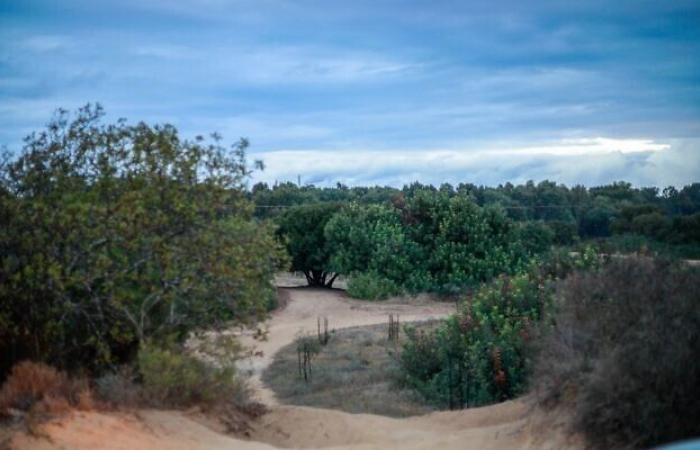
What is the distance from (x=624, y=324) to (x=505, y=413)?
333 centimetres

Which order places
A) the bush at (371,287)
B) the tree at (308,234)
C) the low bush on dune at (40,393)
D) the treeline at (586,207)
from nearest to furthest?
the low bush on dune at (40,393) → the treeline at (586,207) → the bush at (371,287) → the tree at (308,234)

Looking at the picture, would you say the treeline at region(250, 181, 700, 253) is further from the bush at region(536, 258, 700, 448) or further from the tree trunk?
the bush at region(536, 258, 700, 448)

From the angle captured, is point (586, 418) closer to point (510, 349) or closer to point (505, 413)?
point (505, 413)

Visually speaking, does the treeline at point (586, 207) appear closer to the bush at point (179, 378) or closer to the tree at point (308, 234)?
the tree at point (308, 234)

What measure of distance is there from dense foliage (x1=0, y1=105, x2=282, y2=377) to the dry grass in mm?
4129

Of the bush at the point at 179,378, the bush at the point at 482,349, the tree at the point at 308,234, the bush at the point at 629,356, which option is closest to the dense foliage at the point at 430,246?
the tree at the point at 308,234

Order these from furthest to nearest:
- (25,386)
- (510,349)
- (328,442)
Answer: (510,349) < (328,442) < (25,386)

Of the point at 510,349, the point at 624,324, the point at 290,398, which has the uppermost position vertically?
the point at 624,324

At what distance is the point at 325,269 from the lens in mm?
35906

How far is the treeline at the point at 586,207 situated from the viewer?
28816 millimetres

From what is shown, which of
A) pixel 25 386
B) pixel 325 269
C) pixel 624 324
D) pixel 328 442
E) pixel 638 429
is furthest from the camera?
pixel 325 269

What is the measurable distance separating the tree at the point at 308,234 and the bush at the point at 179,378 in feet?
77.2

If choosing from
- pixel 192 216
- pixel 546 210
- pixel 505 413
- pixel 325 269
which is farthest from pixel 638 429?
pixel 546 210

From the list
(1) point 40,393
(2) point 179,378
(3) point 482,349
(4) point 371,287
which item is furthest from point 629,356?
(4) point 371,287
